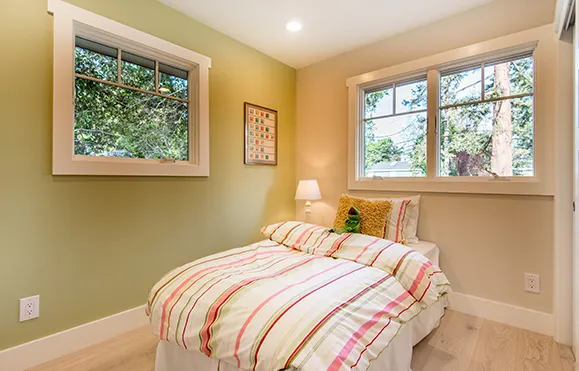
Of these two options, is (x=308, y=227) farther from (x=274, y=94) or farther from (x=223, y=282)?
(x=274, y=94)

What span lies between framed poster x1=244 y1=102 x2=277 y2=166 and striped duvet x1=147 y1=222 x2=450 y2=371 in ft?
4.27

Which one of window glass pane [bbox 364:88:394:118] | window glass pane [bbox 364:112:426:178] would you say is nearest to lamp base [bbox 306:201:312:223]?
window glass pane [bbox 364:112:426:178]

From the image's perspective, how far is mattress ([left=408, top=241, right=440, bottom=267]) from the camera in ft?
7.26

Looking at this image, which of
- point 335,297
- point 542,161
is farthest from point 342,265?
point 542,161

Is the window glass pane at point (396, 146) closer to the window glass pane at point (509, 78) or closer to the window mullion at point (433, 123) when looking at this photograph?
the window mullion at point (433, 123)

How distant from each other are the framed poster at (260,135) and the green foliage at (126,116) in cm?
63

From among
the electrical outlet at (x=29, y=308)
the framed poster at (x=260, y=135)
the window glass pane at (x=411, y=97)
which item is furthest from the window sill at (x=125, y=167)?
the window glass pane at (x=411, y=97)

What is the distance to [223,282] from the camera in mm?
1359

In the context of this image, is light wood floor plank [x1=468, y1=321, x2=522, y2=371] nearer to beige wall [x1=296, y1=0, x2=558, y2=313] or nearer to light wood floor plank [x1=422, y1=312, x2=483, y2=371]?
light wood floor plank [x1=422, y1=312, x2=483, y2=371]

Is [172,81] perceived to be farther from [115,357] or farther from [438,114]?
[438,114]

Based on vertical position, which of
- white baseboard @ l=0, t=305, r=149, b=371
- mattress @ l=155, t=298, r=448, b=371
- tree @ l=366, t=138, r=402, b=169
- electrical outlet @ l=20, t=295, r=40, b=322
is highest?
tree @ l=366, t=138, r=402, b=169

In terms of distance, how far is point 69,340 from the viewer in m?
1.79

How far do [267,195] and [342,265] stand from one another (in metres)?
1.63

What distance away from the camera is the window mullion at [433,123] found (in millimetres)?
2465
